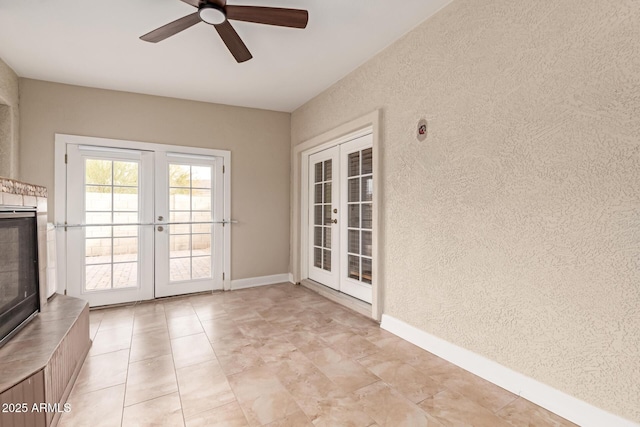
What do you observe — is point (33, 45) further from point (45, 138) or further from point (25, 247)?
point (25, 247)

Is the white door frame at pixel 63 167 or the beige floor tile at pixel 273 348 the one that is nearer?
the beige floor tile at pixel 273 348

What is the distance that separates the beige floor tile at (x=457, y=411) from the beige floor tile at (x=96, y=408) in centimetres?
175

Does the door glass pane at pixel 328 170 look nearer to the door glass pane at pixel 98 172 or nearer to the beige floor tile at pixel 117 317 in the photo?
the door glass pane at pixel 98 172

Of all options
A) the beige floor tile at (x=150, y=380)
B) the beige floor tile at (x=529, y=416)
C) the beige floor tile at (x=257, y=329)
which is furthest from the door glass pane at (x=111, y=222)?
the beige floor tile at (x=529, y=416)

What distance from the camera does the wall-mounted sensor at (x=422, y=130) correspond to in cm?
259

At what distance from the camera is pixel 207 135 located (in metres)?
4.36

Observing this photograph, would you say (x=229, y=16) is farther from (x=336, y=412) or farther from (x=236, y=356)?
(x=336, y=412)

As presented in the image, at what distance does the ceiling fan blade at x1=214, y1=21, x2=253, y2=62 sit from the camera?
2214mm

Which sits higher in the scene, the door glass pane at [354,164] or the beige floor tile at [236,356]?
the door glass pane at [354,164]

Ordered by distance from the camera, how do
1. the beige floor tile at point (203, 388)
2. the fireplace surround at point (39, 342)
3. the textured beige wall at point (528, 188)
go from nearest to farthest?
the fireplace surround at point (39, 342) < the textured beige wall at point (528, 188) < the beige floor tile at point (203, 388)

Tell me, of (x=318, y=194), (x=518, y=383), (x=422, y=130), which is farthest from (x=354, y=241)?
(x=518, y=383)

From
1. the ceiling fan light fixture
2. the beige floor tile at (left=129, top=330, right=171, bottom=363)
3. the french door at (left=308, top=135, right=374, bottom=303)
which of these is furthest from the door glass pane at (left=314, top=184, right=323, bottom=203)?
the ceiling fan light fixture

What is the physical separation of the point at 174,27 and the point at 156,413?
8.23 feet

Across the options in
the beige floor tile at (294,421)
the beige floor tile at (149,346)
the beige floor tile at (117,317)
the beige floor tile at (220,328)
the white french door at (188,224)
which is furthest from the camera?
the white french door at (188,224)
